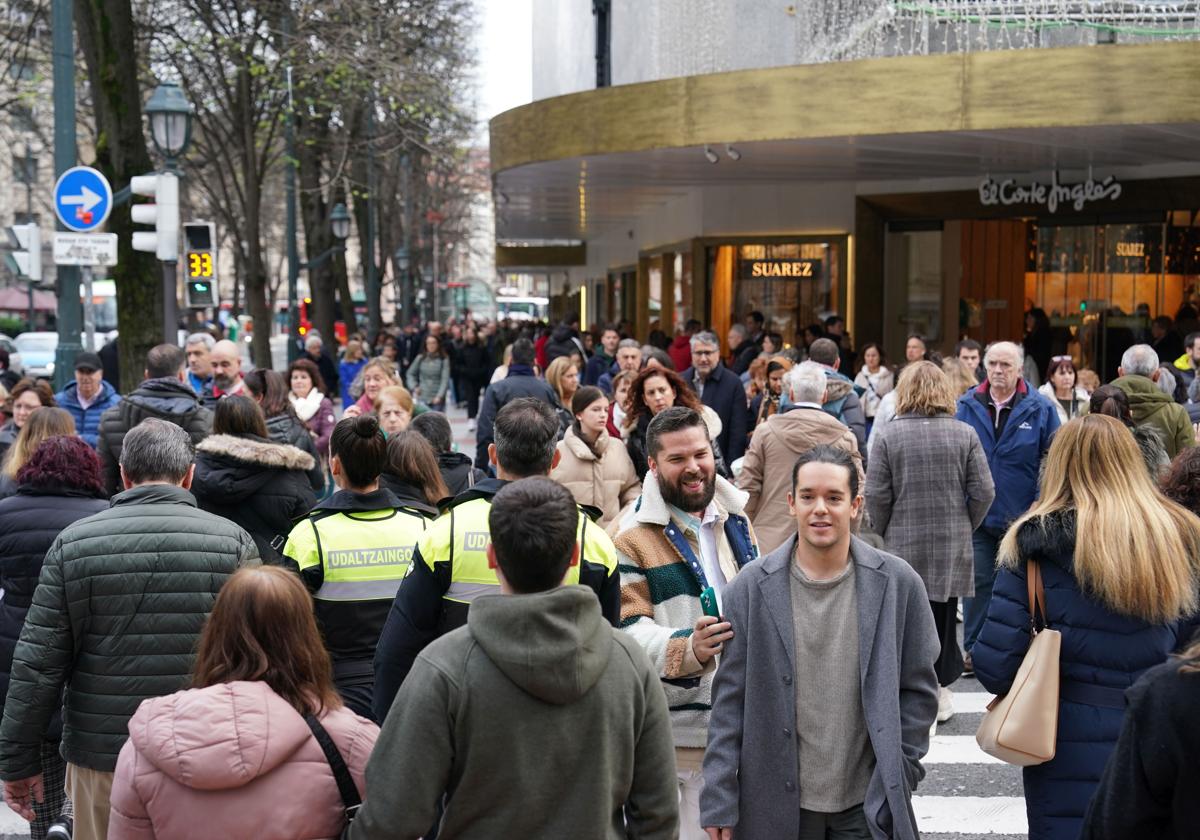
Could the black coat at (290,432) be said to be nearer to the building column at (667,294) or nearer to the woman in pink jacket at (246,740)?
the woman in pink jacket at (246,740)

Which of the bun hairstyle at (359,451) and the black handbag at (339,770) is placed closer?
the black handbag at (339,770)

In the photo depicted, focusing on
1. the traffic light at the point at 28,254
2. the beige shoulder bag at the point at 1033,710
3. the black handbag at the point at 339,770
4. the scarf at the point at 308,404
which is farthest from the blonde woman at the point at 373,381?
the traffic light at the point at 28,254

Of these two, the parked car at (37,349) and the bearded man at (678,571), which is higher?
the bearded man at (678,571)

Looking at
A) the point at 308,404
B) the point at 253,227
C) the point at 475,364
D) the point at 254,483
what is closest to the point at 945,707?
the point at 254,483

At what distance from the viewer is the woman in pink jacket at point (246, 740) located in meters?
3.31

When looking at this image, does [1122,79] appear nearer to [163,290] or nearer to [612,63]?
[163,290]

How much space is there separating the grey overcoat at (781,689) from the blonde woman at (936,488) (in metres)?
3.90

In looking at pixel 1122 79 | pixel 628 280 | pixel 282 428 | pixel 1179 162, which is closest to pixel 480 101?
pixel 628 280

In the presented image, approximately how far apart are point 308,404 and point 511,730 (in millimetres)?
8830

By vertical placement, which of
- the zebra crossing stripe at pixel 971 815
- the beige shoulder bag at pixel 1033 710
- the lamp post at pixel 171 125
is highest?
the lamp post at pixel 171 125

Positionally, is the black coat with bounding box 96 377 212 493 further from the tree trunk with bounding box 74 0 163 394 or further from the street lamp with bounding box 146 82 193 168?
the tree trunk with bounding box 74 0 163 394

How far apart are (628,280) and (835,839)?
3192cm

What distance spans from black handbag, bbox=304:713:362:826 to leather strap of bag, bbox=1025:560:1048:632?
220 centimetres

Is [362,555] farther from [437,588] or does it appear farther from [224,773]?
[224,773]
